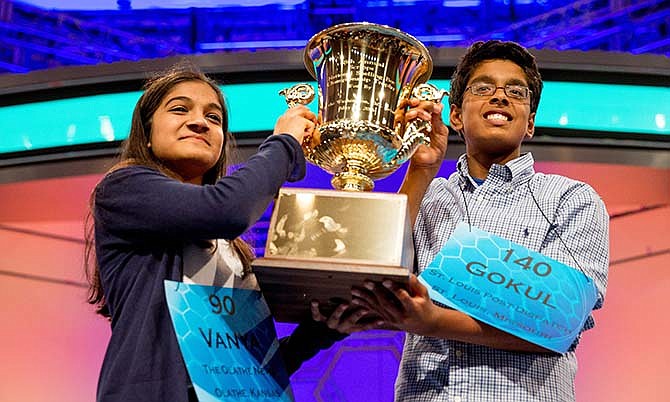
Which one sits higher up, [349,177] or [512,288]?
[349,177]

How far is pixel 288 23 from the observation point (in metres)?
4.05

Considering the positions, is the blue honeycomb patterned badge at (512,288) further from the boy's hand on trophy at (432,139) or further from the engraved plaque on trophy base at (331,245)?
the boy's hand on trophy at (432,139)

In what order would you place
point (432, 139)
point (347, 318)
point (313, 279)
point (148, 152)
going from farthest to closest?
point (432, 139), point (148, 152), point (347, 318), point (313, 279)

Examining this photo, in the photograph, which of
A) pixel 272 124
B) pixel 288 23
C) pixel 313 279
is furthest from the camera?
pixel 288 23

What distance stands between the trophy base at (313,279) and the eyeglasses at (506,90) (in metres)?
0.52

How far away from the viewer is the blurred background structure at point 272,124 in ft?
8.55

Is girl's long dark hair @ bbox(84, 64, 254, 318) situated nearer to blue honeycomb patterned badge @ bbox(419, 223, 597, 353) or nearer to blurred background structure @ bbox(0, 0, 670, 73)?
blue honeycomb patterned badge @ bbox(419, 223, 597, 353)

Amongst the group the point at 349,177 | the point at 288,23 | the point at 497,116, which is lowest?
the point at 349,177

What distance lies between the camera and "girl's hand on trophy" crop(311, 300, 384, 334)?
1358 mm

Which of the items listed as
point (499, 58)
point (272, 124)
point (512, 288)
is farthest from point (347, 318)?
point (272, 124)

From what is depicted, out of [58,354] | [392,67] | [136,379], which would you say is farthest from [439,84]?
[58,354]

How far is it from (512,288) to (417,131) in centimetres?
38

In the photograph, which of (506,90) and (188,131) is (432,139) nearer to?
(506,90)

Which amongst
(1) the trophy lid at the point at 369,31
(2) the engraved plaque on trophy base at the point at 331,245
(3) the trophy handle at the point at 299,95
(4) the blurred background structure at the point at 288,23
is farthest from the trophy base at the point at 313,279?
(4) the blurred background structure at the point at 288,23
